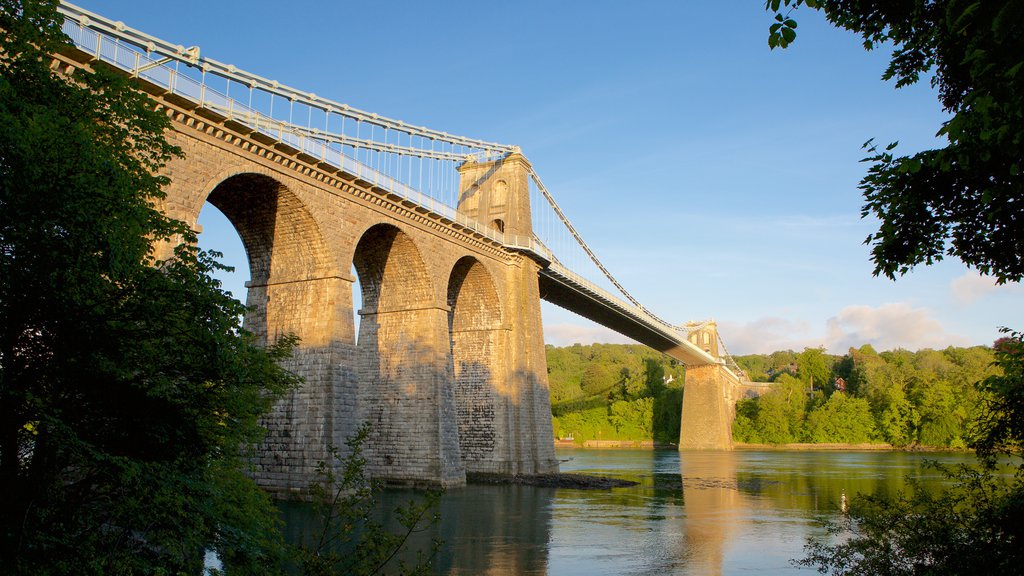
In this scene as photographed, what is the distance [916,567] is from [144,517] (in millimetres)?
7666

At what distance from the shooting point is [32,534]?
5508 mm

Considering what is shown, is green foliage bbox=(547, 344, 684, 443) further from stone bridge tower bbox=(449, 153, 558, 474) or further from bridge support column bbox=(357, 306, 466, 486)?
bridge support column bbox=(357, 306, 466, 486)

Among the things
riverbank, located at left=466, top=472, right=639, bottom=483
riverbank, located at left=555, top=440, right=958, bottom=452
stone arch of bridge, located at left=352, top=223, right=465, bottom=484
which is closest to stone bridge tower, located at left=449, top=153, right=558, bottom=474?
riverbank, located at left=466, top=472, right=639, bottom=483

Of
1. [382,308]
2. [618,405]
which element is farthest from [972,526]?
[618,405]

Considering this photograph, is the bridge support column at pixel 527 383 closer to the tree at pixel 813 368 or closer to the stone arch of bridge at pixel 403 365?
the stone arch of bridge at pixel 403 365

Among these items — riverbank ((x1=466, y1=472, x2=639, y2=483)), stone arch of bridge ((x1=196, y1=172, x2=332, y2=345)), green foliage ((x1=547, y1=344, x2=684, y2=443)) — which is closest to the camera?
stone arch of bridge ((x1=196, y1=172, x2=332, y2=345))

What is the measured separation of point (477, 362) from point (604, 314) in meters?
19.3

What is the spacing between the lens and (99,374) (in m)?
6.32

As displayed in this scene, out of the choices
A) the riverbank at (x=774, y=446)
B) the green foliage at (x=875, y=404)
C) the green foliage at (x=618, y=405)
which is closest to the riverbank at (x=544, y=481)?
the green foliage at (x=875, y=404)

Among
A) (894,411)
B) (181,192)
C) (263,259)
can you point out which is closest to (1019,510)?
(181,192)

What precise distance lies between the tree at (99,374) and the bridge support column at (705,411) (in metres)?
73.6

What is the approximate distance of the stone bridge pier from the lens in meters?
22.1

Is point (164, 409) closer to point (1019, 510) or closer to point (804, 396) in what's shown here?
point (1019, 510)

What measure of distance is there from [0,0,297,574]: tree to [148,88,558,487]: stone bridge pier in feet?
27.0
